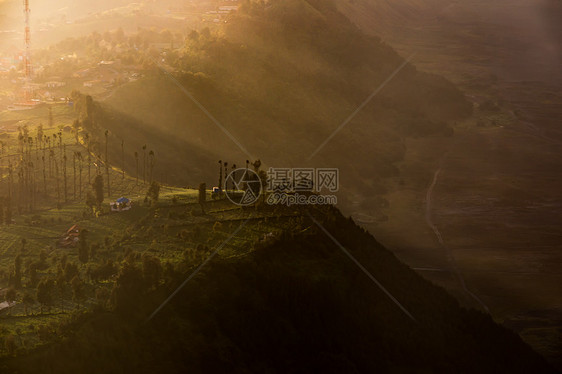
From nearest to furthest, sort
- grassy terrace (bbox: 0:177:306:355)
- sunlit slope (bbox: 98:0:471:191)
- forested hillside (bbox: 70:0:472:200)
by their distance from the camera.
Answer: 1. grassy terrace (bbox: 0:177:306:355)
2. forested hillside (bbox: 70:0:472:200)
3. sunlit slope (bbox: 98:0:471:191)

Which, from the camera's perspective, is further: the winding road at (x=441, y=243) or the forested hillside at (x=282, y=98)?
the forested hillside at (x=282, y=98)

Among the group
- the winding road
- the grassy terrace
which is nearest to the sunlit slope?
the winding road

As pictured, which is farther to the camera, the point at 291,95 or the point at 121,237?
the point at 291,95

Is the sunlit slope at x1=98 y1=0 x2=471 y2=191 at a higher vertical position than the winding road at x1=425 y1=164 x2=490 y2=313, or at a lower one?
higher

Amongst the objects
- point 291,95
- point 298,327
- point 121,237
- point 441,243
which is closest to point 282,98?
point 291,95

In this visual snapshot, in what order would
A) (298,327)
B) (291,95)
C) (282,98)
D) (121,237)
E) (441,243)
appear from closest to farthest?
(298,327)
(121,237)
(441,243)
(282,98)
(291,95)

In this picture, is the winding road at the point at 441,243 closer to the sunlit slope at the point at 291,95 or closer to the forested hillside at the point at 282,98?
the forested hillside at the point at 282,98

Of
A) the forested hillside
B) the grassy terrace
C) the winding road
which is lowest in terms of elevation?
the winding road

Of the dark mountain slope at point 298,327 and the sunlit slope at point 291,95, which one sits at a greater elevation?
the sunlit slope at point 291,95

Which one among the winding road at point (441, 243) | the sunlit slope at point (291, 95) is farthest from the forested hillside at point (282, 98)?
Answer: the winding road at point (441, 243)

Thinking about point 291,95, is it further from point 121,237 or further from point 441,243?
point 121,237

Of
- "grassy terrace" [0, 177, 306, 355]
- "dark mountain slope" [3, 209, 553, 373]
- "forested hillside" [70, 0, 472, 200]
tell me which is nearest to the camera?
"dark mountain slope" [3, 209, 553, 373]

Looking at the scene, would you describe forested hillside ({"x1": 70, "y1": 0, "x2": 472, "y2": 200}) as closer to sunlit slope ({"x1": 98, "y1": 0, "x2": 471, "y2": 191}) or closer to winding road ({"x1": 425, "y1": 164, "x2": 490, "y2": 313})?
sunlit slope ({"x1": 98, "y1": 0, "x2": 471, "y2": 191})
